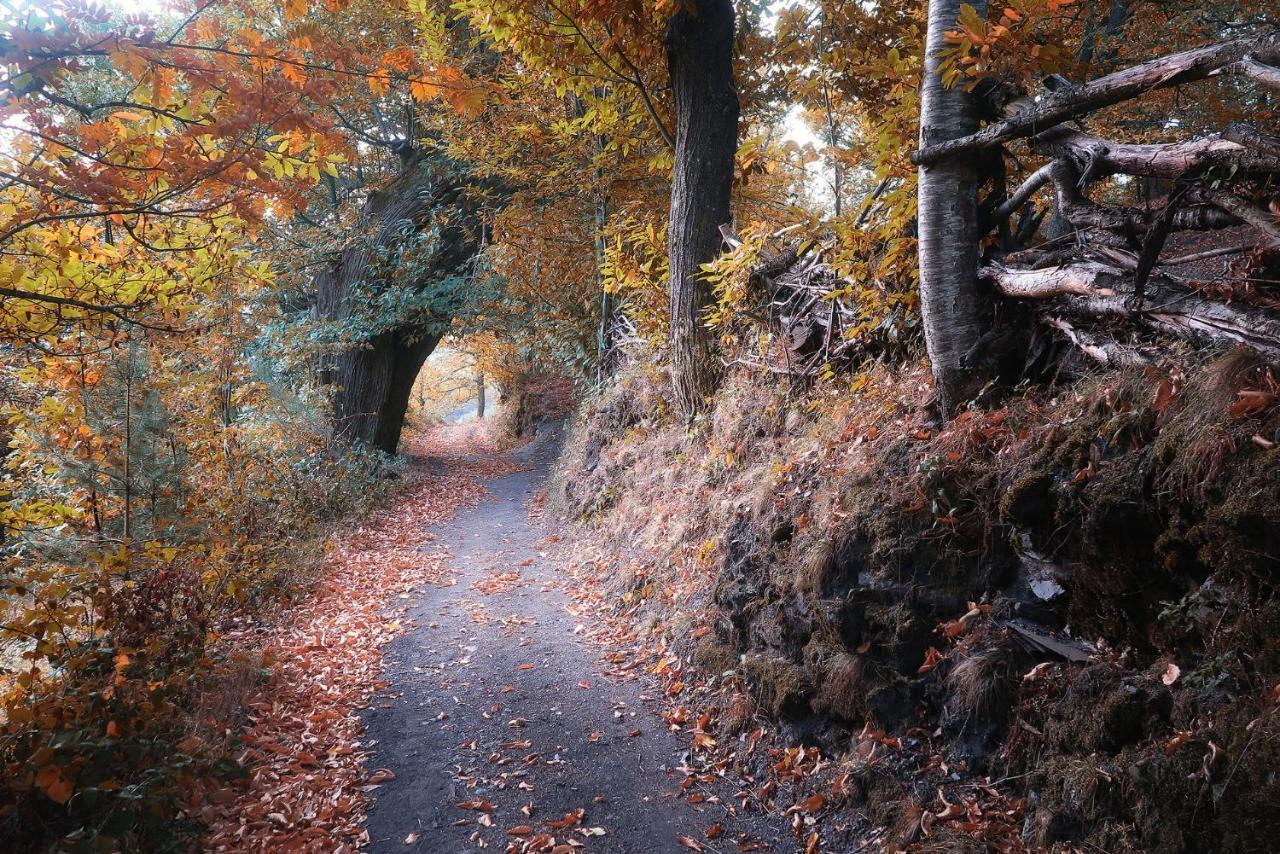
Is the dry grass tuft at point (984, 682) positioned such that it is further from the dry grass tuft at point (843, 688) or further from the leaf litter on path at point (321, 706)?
the leaf litter on path at point (321, 706)

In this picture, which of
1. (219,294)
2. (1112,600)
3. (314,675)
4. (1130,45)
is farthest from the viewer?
(1130,45)

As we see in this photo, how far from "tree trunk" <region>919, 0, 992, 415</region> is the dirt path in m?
3.00

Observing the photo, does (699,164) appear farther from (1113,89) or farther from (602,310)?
(602,310)

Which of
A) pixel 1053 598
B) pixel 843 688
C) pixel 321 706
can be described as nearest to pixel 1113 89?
pixel 1053 598

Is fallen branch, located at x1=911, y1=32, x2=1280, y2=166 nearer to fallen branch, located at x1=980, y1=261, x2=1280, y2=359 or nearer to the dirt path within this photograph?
fallen branch, located at x1=980, y1=261, x2=1280, y2=359

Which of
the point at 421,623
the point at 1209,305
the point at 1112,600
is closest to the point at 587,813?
the point at 1112,600

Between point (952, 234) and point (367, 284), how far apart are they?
12.6 m

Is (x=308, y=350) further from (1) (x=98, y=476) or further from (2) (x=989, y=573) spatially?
(2) (x=989, y=573)

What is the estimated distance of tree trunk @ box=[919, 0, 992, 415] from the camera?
4.12 m

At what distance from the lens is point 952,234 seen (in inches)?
164

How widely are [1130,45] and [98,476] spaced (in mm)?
13163

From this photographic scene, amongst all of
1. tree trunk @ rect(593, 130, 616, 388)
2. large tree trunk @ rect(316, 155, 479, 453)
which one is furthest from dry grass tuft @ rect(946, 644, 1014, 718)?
large tree trunk @ rect(316, 155, 479, 453)

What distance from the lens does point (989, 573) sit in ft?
11.6

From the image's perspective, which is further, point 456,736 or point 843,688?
point 456,736
